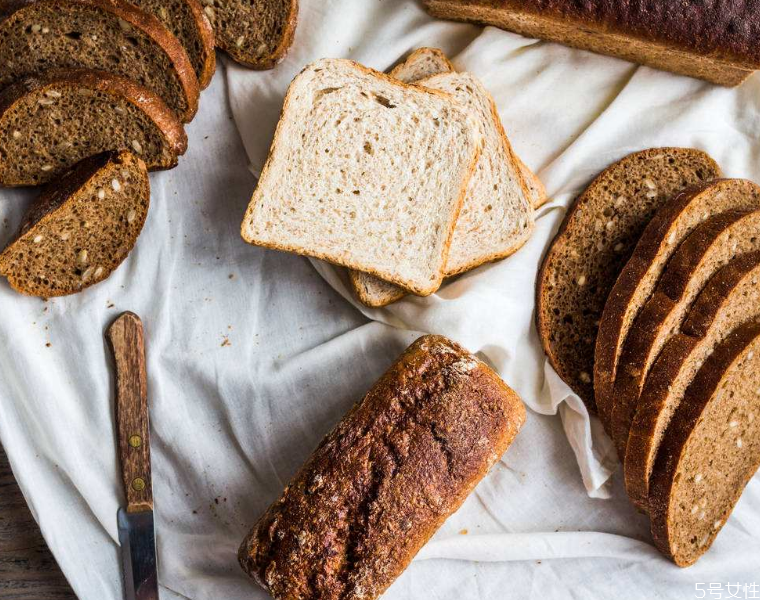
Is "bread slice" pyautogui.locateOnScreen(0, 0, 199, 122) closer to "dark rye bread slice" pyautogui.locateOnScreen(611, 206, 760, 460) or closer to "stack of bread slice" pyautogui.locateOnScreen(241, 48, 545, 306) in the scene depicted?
"stack of bread slice" pyautogui.locateOnScreen(241, 48, 545, 306)

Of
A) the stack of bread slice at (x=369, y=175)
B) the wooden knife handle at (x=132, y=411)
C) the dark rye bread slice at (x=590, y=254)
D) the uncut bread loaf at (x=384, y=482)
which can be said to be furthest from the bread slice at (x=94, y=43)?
the dark rye bread slice at (x=590, y=254)

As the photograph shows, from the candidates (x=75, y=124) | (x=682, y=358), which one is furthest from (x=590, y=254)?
(x=75, y=124)

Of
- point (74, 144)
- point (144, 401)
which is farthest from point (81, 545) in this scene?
point (74, 144)

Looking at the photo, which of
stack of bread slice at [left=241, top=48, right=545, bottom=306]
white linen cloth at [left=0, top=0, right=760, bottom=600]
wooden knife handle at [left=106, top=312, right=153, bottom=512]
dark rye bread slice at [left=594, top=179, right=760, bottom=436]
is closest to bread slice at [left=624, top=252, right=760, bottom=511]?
dark rye bread slice at [left=594, top=179, right=760, bottom=436]

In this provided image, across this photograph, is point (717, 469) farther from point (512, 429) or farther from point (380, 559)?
point (380, 559)

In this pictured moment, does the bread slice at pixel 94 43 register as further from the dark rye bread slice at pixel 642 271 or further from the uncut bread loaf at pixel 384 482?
the dark rye bread slice at pixel 642 271

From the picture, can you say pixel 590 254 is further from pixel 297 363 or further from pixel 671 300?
pixel 297 363
